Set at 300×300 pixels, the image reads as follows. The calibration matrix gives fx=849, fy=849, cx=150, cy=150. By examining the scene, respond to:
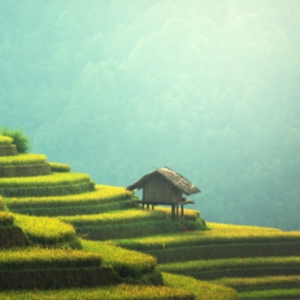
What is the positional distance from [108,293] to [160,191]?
1323 centimetres

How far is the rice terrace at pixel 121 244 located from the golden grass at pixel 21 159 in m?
0.05

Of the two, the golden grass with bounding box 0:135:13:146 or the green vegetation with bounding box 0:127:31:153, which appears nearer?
the golden grass with bounding box 0:135:13:146

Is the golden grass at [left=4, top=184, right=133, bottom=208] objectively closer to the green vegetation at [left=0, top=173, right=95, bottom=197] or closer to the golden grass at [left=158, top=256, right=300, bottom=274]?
the green vegetation at [left=0, top=173, right=95, bottom=197]

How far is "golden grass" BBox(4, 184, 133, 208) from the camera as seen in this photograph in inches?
1203

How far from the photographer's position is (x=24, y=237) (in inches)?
898

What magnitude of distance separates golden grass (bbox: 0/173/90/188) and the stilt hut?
2.41 metres

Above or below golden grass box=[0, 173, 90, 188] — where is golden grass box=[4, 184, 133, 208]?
below

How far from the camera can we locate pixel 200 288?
86.4 ft

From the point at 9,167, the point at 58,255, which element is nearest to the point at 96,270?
the point at 58,255

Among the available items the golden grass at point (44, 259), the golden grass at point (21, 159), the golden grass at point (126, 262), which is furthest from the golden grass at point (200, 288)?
the golden grass at point (21, 159)

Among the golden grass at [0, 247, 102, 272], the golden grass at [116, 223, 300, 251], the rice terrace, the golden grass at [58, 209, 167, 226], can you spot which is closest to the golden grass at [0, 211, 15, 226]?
the rice terrace

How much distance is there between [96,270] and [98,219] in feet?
29.7

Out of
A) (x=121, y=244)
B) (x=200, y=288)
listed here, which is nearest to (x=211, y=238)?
(x=121, y=244)

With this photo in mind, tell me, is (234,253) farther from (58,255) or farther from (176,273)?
(58,255)
